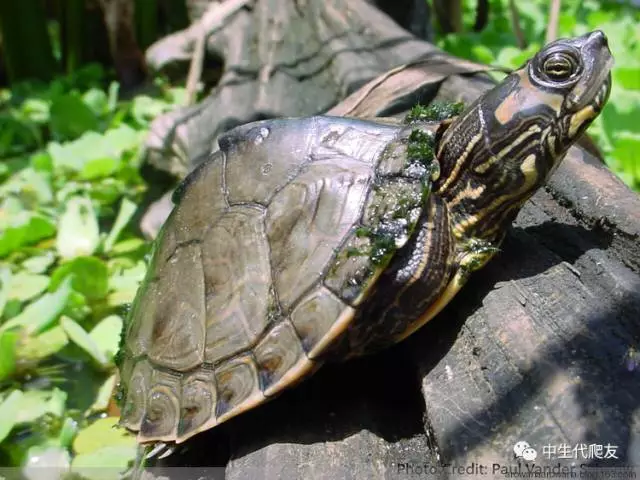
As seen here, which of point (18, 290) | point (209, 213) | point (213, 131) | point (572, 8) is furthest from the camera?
point (572, 8)

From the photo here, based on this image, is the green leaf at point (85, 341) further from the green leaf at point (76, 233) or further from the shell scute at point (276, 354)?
the shell scute at point (276, 354)

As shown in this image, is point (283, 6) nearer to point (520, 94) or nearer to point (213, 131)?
point (213, 131)

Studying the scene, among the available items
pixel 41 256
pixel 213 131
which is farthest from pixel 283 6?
pixel 41 256

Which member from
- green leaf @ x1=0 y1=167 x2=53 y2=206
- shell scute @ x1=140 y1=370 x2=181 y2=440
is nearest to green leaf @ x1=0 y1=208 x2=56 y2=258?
green leaf @ x1=0 y1=167 x2=53 y2=206

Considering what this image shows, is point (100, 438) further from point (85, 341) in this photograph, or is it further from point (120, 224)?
point (120, 224)

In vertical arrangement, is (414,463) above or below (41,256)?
above

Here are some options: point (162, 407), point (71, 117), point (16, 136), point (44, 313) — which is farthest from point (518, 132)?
point (16, 136)

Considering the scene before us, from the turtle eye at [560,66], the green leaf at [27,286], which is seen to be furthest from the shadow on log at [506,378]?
the green leaf at [27,286]
